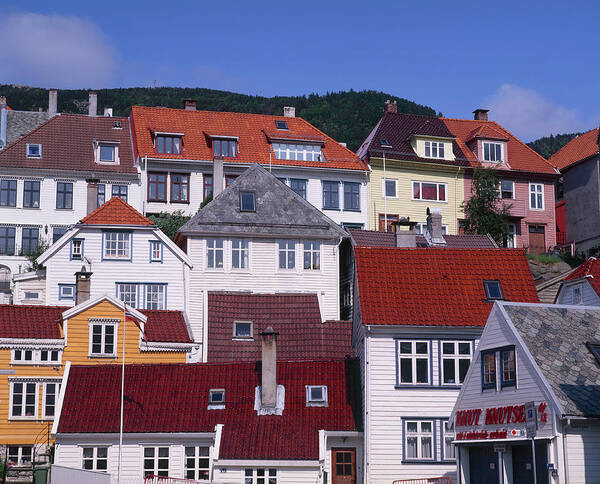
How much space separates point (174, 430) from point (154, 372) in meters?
3.10

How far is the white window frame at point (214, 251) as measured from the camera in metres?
55.2

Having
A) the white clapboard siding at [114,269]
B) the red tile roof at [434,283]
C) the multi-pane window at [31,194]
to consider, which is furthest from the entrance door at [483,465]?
the multi-pane window at [31,194]

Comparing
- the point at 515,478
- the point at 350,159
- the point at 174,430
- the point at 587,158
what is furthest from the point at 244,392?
the point at 587,158

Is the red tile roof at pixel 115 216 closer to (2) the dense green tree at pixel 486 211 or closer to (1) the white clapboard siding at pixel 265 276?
(1) the white clapboard siding at pixel 265 276

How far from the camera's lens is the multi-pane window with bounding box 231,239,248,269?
55625 millimetres

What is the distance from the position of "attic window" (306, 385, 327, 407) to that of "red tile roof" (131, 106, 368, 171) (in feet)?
96.0

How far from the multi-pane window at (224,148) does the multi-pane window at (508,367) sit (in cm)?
3791

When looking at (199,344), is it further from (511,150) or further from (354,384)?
(511,150)

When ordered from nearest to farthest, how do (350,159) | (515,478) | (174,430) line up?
1. (515,478)
2. (174,430)
3. (350,159)

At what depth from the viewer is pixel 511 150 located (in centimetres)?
7731

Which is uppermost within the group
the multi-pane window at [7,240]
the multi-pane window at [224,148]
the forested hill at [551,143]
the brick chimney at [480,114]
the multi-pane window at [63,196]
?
the forested hill at [551,143]

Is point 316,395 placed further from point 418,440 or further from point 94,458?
point 94,458

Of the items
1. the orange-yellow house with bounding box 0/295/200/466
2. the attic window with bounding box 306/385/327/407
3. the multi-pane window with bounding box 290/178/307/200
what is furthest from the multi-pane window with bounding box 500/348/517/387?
the multi-pane window with bounding box 290/178/307/200

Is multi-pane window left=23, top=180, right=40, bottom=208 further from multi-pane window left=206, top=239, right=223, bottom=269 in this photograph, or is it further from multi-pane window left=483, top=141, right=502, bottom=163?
multi-pane window left=483, top=141, right=502, bottom=163
